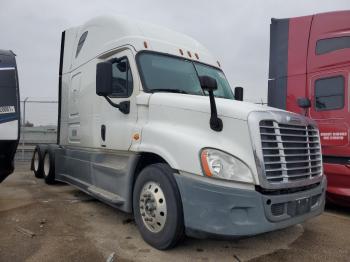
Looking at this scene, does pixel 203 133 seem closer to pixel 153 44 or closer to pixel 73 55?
pixel 153 44

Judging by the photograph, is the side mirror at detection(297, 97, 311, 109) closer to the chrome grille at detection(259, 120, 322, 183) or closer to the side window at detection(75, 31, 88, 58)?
the chrome grille at detection(259, 120, 322, 183)

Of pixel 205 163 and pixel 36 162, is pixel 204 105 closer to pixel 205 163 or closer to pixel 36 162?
pixel 205 163

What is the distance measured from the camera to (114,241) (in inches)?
189

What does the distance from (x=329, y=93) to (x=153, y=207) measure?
3913 mm

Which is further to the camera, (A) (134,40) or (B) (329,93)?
(B) (329,93)

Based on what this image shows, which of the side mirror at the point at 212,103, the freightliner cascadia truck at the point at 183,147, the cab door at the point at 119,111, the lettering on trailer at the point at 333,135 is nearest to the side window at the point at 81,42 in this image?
the freightliner cascadia truck at the point at 183,147

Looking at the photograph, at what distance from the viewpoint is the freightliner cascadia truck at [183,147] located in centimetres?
395

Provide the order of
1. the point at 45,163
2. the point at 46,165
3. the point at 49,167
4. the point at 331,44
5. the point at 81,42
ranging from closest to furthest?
the point at 331,44
the point at 81,42
the point at 49,167
the point at 46,165
the point at 45,163

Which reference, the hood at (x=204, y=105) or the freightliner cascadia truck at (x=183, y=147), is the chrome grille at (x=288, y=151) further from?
the hood at (x=204, y=105)

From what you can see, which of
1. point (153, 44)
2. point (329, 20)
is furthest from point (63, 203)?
point (329, 20)

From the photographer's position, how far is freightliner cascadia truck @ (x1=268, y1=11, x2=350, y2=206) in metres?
6.39

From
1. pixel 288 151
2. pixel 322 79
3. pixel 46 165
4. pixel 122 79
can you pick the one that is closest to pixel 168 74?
pixel 122 79

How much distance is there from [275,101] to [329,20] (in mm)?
1735

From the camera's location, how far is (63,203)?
693 cm
